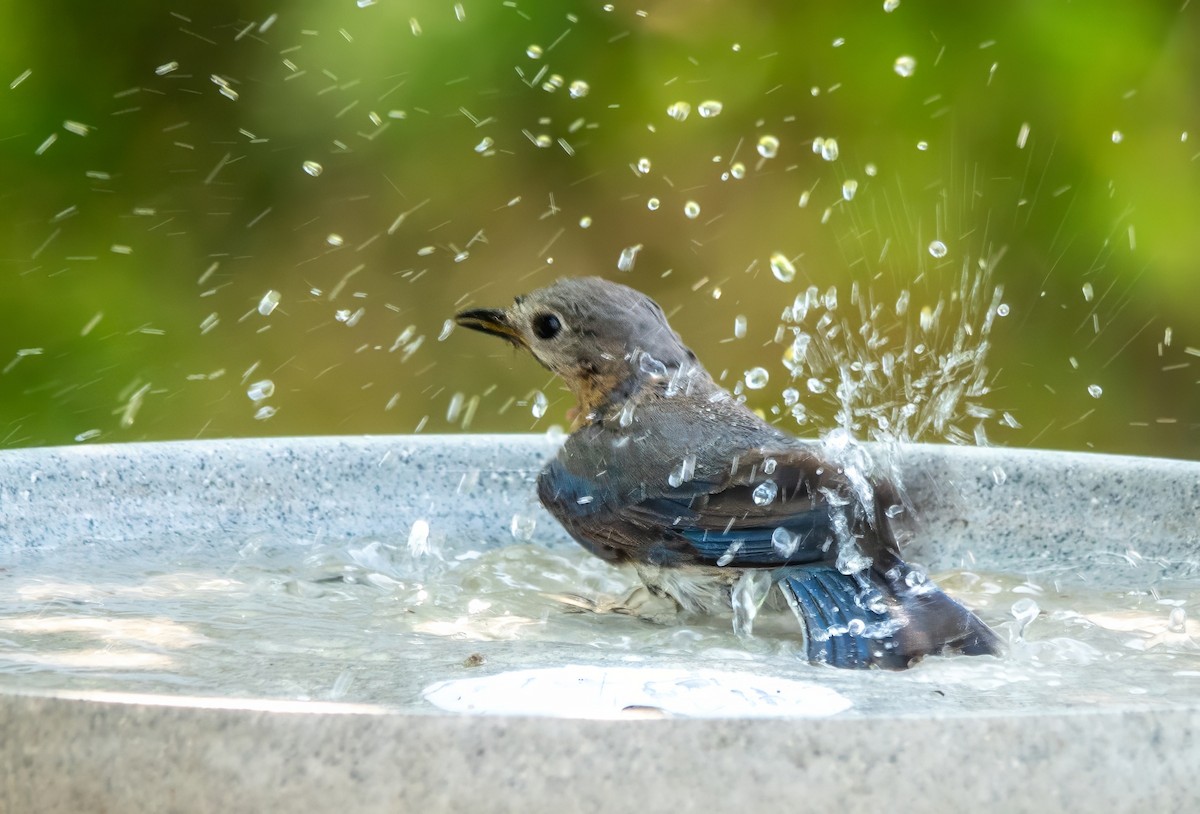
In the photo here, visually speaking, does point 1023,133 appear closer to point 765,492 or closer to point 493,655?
point 765,492

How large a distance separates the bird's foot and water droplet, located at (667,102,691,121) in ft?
11.1

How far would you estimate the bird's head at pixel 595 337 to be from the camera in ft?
11.3

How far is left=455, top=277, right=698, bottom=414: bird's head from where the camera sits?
3.44m

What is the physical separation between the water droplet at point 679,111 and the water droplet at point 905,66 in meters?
0.84

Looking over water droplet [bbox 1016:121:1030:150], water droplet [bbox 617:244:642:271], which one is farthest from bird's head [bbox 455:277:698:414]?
water droplet [bbox 1016:121:1030:150]

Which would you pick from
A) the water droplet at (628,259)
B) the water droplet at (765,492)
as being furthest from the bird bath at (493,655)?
the water droplet at (628,259)

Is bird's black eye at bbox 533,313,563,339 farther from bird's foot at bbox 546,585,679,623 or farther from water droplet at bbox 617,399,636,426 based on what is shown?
bird's foot at bbox 546,585,679,623

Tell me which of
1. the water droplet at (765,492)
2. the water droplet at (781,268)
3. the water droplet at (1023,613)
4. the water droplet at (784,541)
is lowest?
the water droplet at (1023,613)

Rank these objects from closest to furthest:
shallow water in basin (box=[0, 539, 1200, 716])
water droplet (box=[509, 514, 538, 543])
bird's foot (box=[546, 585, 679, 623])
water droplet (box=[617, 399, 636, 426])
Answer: shallow water in basin (box=[0, 539, 1200, 716]), bird's foot (box=[546, 585, 679, 623]), water droplet (box=[617, 399, 636, 426]), water droplet (box=[509, 514, 538, 543])

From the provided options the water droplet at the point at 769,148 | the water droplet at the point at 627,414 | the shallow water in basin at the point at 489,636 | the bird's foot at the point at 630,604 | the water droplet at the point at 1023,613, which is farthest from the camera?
the water droplet at the point at 769,148

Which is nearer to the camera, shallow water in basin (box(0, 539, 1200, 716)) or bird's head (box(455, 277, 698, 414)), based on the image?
shallow water in basin (box(0, 539, 1200, 716))

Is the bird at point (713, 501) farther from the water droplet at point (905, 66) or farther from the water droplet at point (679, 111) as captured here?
the water droplet at point (905, 66)

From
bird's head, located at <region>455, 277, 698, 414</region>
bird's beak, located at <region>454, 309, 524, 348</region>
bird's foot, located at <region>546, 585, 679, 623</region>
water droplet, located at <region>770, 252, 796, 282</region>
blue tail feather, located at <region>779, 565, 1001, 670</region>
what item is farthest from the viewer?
water droplet, located at <region>770, 252, 796, 282</region>

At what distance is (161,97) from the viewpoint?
6.52 m
